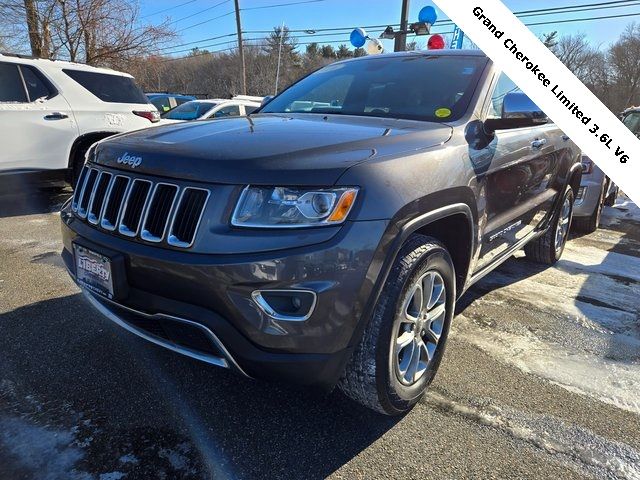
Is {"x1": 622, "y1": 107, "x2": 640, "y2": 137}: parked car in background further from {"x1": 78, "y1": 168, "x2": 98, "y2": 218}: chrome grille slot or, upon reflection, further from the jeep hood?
{"x1": 78, "y1": 168, "x2": 98, "y2": 218}: chrome grille slot

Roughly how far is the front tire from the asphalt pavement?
0.19m

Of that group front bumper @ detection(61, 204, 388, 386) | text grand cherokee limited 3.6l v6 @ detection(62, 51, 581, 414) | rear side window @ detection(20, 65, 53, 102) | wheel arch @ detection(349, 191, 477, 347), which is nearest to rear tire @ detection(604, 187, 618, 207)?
text grand cherokee limited 3.6l v6 @ detection(62, 51, 581, 414)

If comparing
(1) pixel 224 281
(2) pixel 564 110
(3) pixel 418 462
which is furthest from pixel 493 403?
Result: (2) pixel 564 110

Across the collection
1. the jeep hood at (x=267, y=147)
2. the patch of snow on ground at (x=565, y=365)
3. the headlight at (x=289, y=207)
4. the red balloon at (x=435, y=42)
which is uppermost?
the red balloon at (x=435, y=42)

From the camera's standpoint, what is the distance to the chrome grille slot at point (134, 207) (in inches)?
79.6

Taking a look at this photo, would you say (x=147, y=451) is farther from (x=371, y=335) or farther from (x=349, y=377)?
(x=371, y=335)

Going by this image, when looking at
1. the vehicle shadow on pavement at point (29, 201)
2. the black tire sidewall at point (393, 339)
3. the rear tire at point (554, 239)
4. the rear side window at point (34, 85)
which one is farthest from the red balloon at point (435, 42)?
the black tire sidewall at point (393, 339)

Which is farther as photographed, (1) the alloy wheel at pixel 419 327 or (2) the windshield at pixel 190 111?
(2) the windshield at pixel 190 111

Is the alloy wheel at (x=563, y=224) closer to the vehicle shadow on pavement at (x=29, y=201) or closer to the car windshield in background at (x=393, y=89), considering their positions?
the car windshield in background at (x=393, y=89)

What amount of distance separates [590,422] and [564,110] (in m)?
1.97

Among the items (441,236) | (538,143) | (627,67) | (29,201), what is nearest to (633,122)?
(538,143)

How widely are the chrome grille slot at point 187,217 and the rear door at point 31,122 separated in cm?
485

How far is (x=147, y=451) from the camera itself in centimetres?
204

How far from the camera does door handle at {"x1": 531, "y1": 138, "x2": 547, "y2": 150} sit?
3432mm
